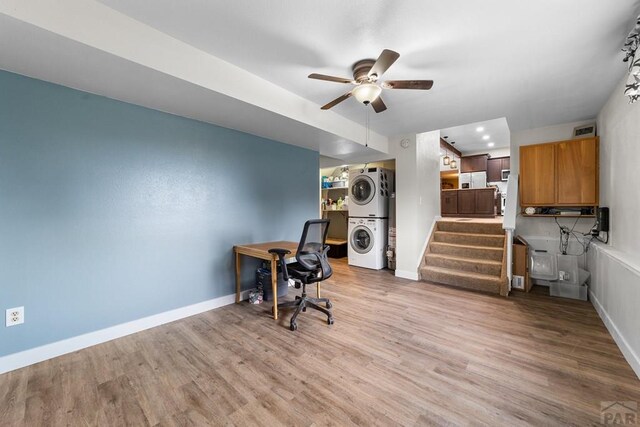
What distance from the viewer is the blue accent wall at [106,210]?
76.2 inches

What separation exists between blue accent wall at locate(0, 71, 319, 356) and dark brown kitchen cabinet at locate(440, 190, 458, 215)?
623cm

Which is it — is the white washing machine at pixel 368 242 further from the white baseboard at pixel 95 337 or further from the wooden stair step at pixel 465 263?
the white baseboard at pixel 95 337

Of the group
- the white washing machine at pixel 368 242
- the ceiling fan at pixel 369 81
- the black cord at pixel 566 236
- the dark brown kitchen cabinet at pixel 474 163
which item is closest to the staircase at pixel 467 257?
the black cord at pixel 566 236

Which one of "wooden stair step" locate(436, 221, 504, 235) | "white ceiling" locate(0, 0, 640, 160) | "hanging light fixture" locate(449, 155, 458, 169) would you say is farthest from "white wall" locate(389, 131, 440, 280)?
"hanging light fixture" locate(449, 155, 458, 169)

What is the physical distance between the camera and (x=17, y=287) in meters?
1.92

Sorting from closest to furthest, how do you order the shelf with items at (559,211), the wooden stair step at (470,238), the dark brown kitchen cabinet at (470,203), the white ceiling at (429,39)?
the white ceiling at (429,39) → the shelf with items at (559,211) → the wooden stair step at (470,238) → the dark brown kitchen cabinet at (470,203)

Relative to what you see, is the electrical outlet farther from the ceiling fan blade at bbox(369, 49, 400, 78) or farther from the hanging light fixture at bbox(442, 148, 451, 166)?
the hanging light fixture at bbox(442, 148, 451, 166)

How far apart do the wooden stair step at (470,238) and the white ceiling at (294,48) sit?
220cm

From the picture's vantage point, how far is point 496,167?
8.27 metres

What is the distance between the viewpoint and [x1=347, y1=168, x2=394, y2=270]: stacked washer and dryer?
4852 millimetres

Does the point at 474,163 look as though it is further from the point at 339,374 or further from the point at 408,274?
the point at 339,374

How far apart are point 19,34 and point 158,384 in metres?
2.34

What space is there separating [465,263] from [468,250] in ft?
1.10

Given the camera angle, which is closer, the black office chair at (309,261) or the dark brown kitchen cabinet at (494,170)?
the black office chair at (309,261)
